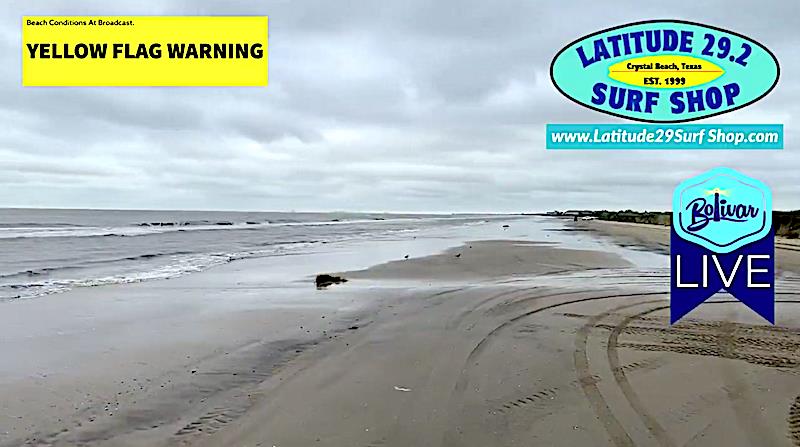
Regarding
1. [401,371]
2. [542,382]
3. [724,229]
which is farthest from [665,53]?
[401,371]

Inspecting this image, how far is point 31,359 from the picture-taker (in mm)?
6664

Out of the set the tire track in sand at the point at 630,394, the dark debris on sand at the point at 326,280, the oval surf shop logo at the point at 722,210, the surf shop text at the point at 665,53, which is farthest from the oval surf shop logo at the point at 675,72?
the dark debris on sand at the point at 326,280

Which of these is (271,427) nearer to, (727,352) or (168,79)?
(727,352)

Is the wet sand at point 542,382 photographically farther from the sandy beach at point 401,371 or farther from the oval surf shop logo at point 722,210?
the oval surf shop logo at point 722,210

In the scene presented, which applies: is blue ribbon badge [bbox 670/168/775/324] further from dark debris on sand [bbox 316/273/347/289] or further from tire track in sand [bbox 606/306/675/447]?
dark debris on sand [bbox 316/273/347/289]

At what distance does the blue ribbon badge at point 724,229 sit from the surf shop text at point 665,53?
0.85m

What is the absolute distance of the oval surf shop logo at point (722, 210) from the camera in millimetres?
6074

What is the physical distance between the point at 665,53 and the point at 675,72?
0.26 meters

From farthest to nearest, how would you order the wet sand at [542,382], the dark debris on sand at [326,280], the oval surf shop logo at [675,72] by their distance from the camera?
the dark debris on sand at [326,280], the oval surf shop logo at [675,72], the wet sand at [542,382]

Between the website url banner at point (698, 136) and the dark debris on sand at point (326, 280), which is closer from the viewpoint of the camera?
the website url banner at point (698, 136)

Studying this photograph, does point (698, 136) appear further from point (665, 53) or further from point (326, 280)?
point (326, 280)

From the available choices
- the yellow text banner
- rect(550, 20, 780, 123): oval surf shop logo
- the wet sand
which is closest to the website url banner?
rect(550, 20, 780, 123): oval surf shop logo

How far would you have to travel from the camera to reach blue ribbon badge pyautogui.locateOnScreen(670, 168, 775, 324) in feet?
20.0

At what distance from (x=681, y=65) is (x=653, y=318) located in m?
4.05
